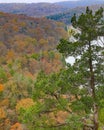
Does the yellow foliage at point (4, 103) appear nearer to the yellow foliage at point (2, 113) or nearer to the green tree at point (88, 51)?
the yellow foliage at point (2, 113)

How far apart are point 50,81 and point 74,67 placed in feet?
3.67

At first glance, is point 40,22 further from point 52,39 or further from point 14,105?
point 14,105

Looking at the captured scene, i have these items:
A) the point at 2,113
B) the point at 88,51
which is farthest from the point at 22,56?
the point at 88,51

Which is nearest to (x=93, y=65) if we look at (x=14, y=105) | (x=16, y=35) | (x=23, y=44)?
(x=14, y=105)

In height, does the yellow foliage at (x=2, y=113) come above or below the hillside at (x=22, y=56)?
below

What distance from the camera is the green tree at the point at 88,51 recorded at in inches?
643

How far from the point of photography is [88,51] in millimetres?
16297

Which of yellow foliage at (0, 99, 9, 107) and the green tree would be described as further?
yellow foliage at (0, 99, 9, 107)

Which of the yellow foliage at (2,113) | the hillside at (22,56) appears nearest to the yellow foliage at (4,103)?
the hillside at (22,56)

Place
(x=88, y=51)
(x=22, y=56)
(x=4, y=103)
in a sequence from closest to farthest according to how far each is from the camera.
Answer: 1. (x=88, y=51)
2. (x=4, y=103)
3. (x=22, y=56)

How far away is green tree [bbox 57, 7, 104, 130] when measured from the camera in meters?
16.3

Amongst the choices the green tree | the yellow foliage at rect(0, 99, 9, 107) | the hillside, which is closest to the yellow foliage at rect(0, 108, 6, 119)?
the hillside

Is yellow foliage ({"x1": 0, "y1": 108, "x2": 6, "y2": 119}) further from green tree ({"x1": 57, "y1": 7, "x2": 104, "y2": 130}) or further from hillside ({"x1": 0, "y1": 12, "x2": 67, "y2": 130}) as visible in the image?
green tree ({"x1": 57, "y1": 7, "x2": 104, "y2": 130})

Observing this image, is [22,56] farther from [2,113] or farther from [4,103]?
[2,113]
